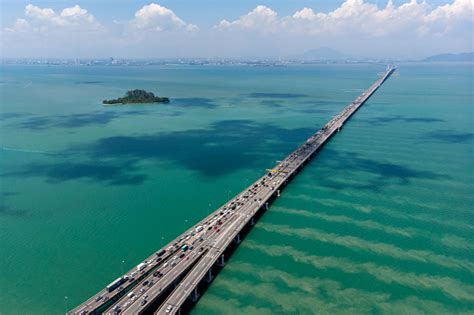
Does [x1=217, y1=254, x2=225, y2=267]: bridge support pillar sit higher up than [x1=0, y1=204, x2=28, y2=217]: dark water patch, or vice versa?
[x1=0, y1=204, x2=28, y2=217]: dark water patch

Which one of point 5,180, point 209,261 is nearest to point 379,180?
point 209,261

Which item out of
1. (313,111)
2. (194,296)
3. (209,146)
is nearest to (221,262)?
(194,296)

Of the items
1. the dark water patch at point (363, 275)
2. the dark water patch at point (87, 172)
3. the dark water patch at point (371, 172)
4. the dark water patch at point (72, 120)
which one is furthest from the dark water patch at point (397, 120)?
the dark water patch at point (72, 120)

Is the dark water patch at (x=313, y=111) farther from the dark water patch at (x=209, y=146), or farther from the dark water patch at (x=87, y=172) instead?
the dark water patch at (x=87, y=172)

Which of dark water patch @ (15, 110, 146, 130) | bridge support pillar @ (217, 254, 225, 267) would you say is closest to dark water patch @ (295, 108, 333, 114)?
dark water patch @ (15, 110, 146, 130)

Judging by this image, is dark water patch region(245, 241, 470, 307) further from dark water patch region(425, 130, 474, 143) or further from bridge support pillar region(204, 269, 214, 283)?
dark water patch region(425, 130, 474, 143)

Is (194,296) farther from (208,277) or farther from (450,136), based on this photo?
(450,136)
